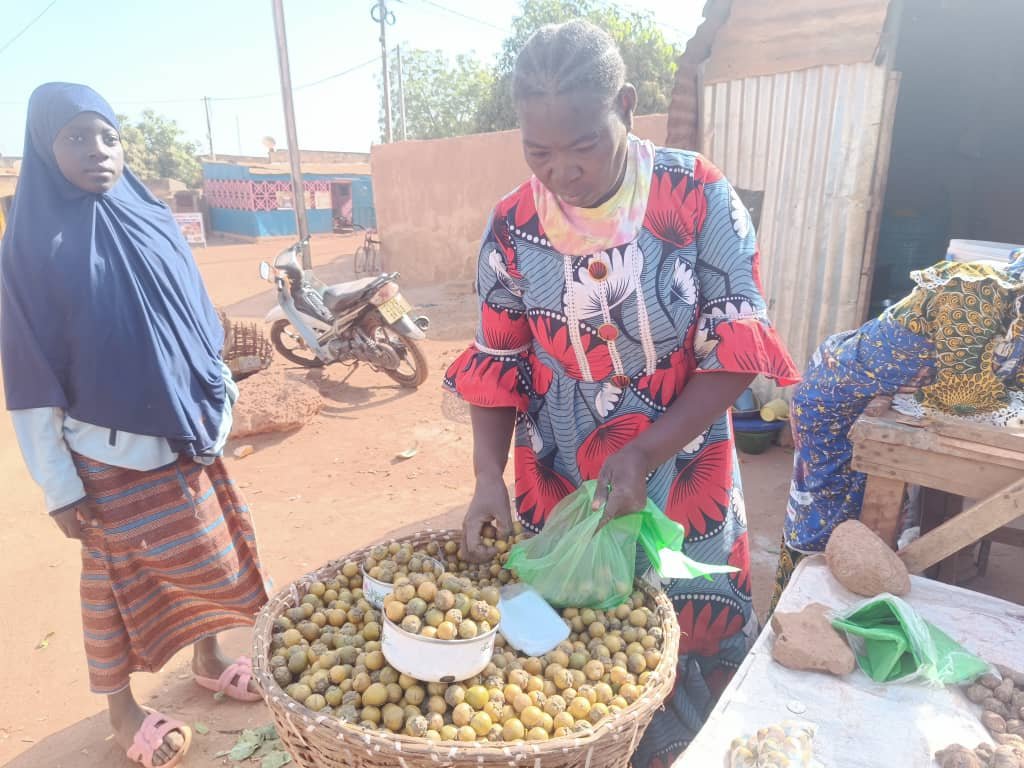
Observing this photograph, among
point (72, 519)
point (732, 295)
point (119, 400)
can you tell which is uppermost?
point (732, 295)

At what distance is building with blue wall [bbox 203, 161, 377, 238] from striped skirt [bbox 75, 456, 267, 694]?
→ 23.4m

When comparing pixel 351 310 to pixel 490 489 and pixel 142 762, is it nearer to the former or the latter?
pixel 142 762

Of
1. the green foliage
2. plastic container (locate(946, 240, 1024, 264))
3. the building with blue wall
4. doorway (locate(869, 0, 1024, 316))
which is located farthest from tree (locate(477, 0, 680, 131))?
plastic container (locate(946, 240, 1024, 264))

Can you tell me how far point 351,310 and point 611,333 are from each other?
591 cm

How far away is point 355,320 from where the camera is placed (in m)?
7.23

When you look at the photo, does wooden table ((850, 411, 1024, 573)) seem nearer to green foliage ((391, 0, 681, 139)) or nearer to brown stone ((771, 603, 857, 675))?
brown stone ((771, 603, 857, 675))

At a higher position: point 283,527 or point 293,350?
point 293,350

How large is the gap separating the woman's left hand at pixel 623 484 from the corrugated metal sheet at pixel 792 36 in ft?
13.7

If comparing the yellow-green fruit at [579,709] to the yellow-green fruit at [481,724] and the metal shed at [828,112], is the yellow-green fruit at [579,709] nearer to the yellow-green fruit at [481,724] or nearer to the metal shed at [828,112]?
the yellow-green fruit at [481,724]

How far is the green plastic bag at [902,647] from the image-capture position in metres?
1.45

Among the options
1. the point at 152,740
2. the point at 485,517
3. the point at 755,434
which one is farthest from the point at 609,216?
the point at 755,434

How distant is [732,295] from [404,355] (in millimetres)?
6125

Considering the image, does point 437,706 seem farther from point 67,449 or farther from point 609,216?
point 67,449

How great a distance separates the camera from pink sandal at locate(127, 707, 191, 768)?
103 inches
